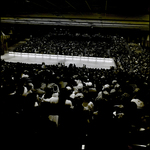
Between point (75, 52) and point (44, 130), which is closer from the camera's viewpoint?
point (44, 130)

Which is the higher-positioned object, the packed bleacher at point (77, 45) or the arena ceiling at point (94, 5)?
the arena ceiling at point (94, 5)

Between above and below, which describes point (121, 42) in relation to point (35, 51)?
above

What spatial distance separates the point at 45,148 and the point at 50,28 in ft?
28.9

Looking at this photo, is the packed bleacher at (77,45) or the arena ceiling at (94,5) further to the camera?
the packed bleacher at (77,45)

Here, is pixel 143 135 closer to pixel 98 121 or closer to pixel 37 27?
pixel 98 121

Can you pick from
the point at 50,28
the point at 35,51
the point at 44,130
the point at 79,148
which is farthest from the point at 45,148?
the point at 35,51

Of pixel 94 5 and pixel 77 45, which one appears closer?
pixel 94 5

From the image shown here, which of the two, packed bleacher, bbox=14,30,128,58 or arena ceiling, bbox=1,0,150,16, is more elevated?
arena ceiling, bbox=1,0,150,16

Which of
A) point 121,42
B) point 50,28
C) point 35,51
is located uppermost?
point 50,28

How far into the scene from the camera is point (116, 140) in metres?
1.89

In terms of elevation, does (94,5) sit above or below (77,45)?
above

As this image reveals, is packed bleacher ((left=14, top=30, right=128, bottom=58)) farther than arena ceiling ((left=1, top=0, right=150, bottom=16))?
Yes

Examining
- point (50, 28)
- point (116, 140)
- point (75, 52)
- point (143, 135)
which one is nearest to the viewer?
point (116, 140)

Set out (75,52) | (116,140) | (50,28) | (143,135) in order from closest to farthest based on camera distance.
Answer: (116,140), (143,135), (50,28), (75,52)
